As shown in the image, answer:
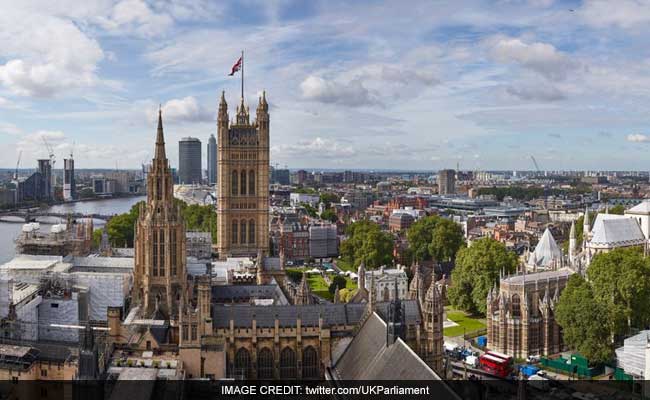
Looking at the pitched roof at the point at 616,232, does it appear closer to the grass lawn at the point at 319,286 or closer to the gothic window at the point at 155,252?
the grass lawn at the point at 319,286

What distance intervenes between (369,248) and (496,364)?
4576 cm

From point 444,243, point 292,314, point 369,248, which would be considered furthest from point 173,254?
point 444,243

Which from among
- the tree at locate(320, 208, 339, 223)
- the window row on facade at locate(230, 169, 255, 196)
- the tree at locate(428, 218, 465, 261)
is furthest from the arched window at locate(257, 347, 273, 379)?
the tree at locate(320, 208, 339, 223)

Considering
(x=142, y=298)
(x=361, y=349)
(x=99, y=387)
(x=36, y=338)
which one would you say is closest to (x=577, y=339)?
(x=361, y=349)

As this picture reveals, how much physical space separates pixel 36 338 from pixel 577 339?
4046 cm

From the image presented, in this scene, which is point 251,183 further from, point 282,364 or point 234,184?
point 282,364

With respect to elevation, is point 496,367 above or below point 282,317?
below

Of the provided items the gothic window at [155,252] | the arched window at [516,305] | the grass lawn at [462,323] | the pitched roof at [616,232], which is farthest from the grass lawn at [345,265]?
the gothic window at [155,252]

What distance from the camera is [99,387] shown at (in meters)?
31.2

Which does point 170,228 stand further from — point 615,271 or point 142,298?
point 615,271

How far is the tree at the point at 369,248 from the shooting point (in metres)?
94.6

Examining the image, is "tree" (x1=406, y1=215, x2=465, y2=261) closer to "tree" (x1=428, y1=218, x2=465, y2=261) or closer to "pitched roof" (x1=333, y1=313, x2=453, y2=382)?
"tree" (x1=428, y1=218, x2=465, y2=261)

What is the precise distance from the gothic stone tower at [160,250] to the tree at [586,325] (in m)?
29.4

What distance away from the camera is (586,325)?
50812 millimetres
